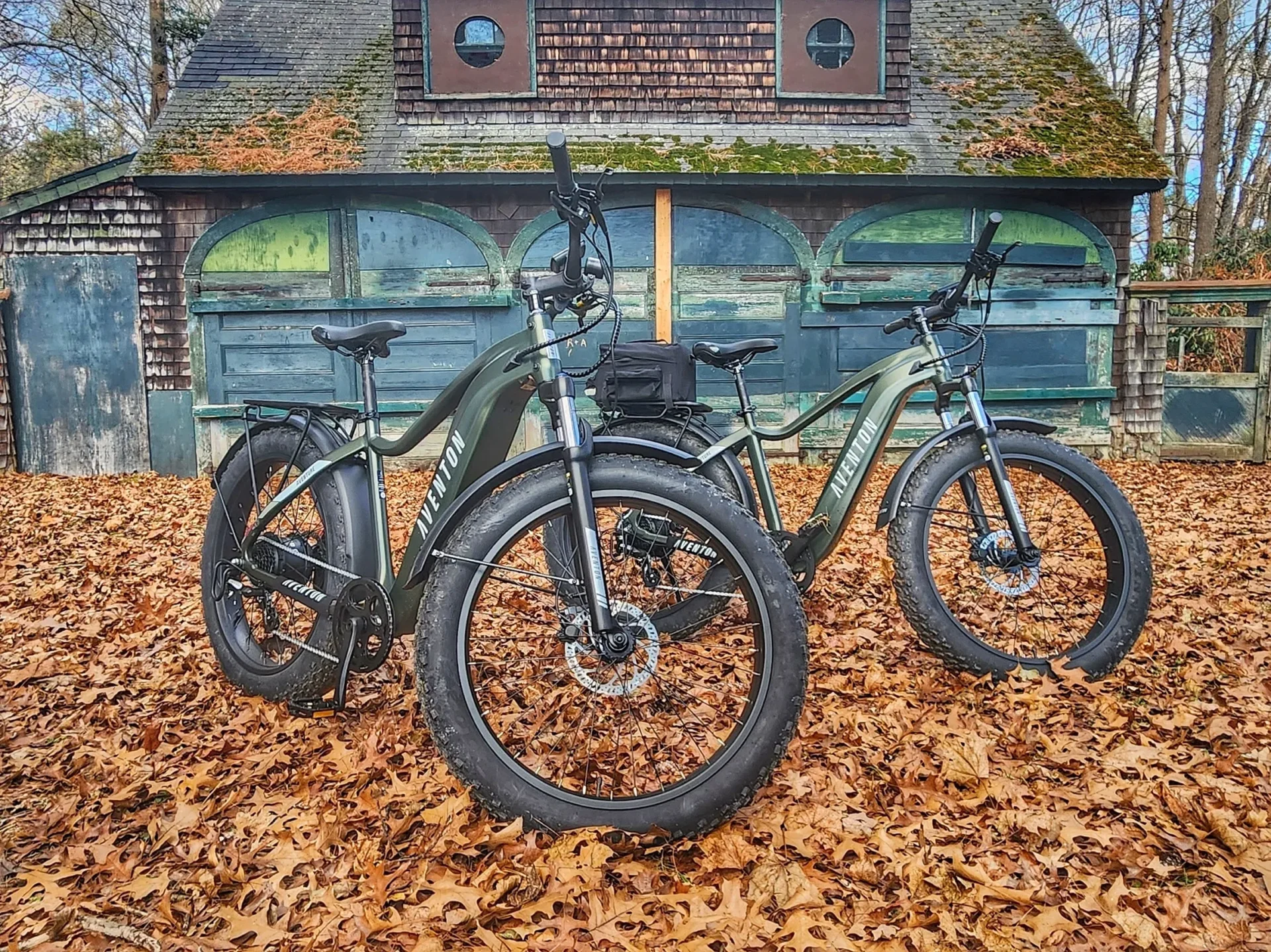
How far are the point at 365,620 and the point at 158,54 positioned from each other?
50.9 feet

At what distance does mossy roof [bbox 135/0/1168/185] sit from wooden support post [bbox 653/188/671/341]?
0.40 metres

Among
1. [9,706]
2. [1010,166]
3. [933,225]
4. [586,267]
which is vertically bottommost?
[9,706]

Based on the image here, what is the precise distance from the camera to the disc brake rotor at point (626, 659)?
2.13 m

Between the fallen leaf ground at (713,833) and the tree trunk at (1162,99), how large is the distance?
14.7m

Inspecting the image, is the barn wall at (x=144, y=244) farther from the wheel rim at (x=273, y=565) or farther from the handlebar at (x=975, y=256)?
the handlebar at (x=975, y=256)

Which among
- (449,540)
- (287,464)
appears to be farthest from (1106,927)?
(287,464)

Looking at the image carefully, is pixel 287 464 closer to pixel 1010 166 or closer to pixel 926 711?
pixel 926 711

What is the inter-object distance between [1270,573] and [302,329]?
8338 millimetres

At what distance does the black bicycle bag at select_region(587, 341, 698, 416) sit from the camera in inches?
142

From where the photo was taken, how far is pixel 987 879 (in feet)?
6.44

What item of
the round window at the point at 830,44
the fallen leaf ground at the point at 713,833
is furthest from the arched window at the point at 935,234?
the fallen leaf ground at the point at 713,833

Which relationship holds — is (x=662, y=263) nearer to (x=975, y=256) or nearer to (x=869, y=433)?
(x=975, y=256)

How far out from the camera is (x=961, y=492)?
130 inches

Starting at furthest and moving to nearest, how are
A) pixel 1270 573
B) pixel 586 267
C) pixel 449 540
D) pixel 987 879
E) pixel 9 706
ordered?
pixel 1270 573 → pixel 9 706 → pixel 586 267 → pixel 449 540 → pixel 987 879
